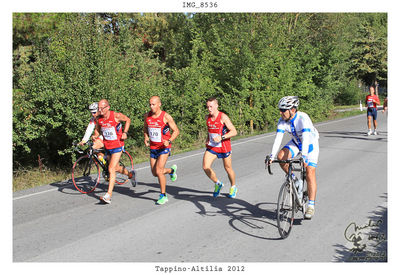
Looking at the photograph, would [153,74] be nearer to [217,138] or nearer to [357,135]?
[357,135]

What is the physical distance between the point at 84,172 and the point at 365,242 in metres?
6.24

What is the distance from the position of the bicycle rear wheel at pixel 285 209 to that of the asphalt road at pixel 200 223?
14 centimetres

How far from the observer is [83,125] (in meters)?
12.3

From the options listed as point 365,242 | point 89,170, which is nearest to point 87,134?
point 89,170

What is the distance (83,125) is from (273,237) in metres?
8.41

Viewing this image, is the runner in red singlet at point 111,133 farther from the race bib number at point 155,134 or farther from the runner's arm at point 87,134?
the race bib number at point 155,134

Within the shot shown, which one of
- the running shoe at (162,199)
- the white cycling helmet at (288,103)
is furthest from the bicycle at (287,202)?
the running shoe at (162,199)

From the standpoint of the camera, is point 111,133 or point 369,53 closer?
point 111,133

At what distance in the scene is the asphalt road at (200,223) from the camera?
517 cm

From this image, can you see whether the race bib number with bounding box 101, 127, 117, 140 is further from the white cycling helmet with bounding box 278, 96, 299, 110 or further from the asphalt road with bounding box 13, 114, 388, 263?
the white cycling helmet with bounding box 278, 96, 299, 110

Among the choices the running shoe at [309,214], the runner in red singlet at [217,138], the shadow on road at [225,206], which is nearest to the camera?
the shadow on road at [225,206]

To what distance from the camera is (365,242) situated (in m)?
5.48

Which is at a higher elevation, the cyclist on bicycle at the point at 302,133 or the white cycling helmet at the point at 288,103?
the white cycling helmet at the point at 288,103
